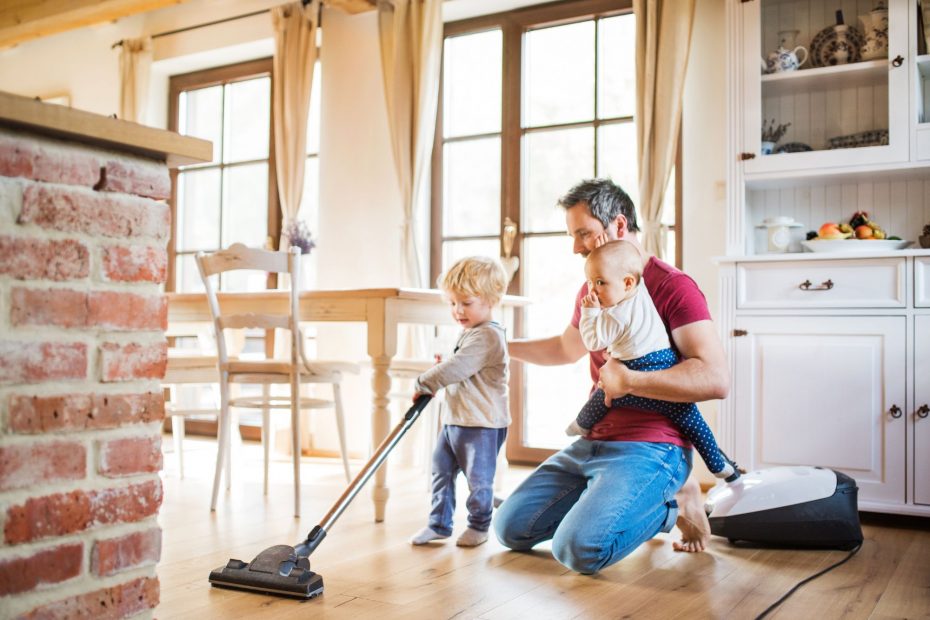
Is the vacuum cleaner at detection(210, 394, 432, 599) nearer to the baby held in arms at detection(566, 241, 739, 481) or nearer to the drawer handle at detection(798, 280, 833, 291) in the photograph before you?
the baby held in arms at detection(566, 241, 739, 481)

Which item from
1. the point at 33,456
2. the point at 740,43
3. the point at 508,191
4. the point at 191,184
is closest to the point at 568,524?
the point at 33,456

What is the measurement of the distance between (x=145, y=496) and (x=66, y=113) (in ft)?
1.59

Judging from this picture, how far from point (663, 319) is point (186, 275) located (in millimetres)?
3969

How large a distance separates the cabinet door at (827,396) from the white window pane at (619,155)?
1166 mm

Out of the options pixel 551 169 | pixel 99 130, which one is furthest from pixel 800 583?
pixel 551 169

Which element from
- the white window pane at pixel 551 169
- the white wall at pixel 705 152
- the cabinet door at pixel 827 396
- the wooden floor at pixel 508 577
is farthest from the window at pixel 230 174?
the cabinet door at pixel 827 396

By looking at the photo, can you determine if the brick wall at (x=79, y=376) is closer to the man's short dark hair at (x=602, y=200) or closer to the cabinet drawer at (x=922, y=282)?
the man's short dark hair at (x=602, y=200)

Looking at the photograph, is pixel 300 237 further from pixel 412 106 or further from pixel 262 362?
pixel 262 362

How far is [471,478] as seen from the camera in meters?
2.60

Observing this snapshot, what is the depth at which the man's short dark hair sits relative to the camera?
2.39 m

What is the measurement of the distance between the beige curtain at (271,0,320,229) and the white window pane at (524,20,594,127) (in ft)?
4.07

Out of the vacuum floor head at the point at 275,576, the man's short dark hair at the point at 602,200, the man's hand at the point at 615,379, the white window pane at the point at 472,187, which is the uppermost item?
the white window pane at the point at 472,187

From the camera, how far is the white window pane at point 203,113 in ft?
18.1

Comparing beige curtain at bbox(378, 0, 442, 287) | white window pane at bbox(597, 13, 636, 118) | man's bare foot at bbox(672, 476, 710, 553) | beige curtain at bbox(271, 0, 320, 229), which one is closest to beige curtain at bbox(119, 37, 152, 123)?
beige curtain at bbox(271, 0, 320, 229)
